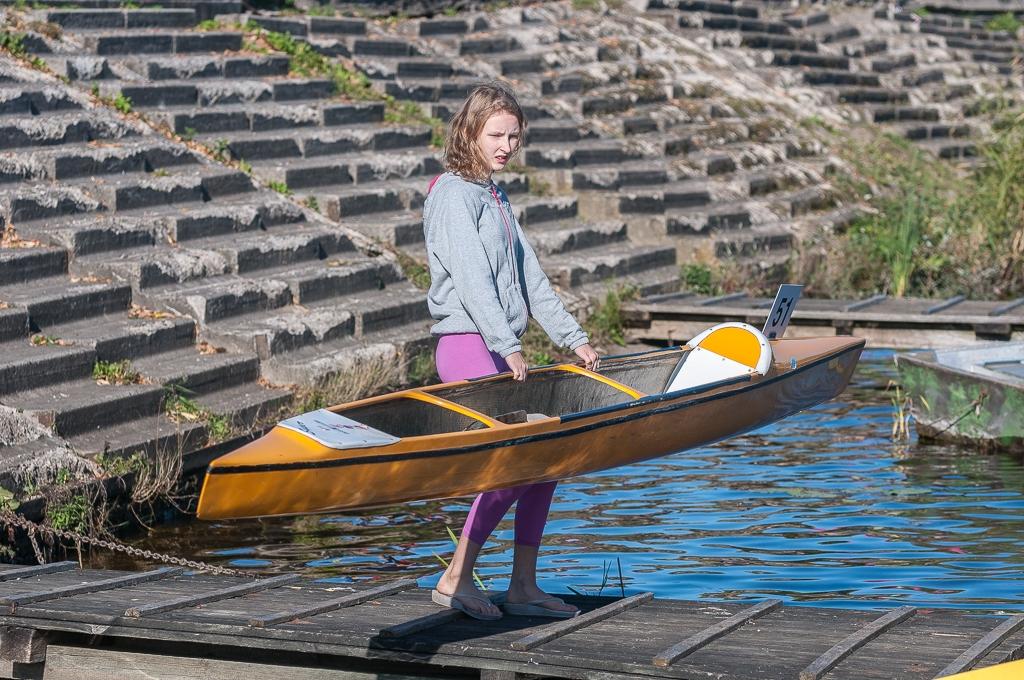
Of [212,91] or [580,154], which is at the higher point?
[212,91]

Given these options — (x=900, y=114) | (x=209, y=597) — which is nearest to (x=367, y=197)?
(x=209, y=597)

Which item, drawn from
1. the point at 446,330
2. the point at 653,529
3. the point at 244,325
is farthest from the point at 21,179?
the point at 446,330

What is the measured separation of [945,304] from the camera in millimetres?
14109

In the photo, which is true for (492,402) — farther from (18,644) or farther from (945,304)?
(945,304)

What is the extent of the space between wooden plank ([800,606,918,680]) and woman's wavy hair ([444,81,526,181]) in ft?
6.85

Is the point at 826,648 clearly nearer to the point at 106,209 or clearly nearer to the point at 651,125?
the point at 106,209

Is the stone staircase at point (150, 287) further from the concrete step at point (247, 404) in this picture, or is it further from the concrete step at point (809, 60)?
the concrete step at point (809, 60)

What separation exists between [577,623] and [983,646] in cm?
143

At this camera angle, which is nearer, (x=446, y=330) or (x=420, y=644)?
(x=420, y=644)

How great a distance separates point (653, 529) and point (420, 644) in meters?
3.43

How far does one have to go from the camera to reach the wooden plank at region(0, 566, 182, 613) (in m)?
6.09

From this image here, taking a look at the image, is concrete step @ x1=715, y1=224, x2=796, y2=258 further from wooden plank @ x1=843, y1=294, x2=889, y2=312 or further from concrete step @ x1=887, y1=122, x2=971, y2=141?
concrete step @ x1=887, y1=122, x2=971, y2=141

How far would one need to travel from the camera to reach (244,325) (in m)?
10.7

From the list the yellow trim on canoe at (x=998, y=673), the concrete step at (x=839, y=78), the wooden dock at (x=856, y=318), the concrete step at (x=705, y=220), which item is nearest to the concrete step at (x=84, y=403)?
the yellow trim on canoe at (x=998, y=673)
